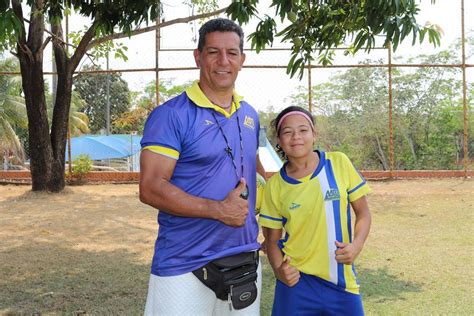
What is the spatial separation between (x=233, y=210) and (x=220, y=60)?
2.03 feet

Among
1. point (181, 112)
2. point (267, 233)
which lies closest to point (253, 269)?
point (267, 233)

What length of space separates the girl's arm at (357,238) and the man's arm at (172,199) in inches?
18.7

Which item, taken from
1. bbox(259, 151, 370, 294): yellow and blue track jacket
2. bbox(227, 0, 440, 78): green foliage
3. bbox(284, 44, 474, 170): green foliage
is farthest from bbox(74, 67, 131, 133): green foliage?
bbox(259, 151, 370, 294): yellow and blue track jacket

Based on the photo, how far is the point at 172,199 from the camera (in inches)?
83.2

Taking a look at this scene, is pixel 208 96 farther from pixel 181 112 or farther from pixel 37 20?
pixel 37 20

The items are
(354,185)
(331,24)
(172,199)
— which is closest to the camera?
(172,199)

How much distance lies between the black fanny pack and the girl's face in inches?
18.8

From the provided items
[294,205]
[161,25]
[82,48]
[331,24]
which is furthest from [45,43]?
[294,205]

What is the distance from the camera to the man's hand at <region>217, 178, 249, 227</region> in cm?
215

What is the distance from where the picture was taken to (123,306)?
413 cm

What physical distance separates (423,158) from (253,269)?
1149 centimetres

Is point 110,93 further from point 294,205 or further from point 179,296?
point 179,296

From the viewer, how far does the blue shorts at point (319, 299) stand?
238 centimetres

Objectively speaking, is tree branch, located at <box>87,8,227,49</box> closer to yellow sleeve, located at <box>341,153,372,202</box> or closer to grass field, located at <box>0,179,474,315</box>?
grass field, located at <box>0,179,474,315</box>
